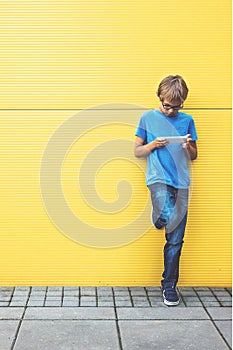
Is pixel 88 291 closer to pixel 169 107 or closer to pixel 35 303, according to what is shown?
pixel 35 303

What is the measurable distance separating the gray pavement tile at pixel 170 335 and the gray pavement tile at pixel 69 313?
8.4 inches

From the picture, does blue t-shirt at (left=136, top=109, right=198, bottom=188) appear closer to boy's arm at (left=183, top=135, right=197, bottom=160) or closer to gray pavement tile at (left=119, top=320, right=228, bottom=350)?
boy's arm at (left=183, top=135, right=197, bottom=160)

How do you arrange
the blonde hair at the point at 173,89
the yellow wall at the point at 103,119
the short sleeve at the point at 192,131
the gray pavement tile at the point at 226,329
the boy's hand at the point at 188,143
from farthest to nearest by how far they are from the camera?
1. the yellow wall at the point at 103,119
2. the short sleeve at the point at 192,131
3. the boy's hand at the point at 188,143
4. the blonde hair at the point at 173,89
5. the gray pavement tile at the point at 226,329

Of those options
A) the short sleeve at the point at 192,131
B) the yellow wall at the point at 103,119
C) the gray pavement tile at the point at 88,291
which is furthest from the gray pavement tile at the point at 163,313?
the short sleeve at the point at 192,131

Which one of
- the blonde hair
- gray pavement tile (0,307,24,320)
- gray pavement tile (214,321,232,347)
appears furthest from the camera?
the blonde hair

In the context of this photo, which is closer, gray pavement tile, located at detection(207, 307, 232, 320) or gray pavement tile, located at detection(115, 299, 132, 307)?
gray pavement tile, located at detection(207, 307, 232, 320)

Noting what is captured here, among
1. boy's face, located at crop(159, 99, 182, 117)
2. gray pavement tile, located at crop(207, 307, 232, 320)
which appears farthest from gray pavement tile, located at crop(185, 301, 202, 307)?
boy's face, located at crop(159, 99, 182, 117)

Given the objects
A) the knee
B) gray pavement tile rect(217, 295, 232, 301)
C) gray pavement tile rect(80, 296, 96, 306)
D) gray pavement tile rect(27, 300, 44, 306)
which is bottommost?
gray pavement tile rect(217, 295, 232, 301)

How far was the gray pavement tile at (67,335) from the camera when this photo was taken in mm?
3877

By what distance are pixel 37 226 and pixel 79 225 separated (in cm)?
37

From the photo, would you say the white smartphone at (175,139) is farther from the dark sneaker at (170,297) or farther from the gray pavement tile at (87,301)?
the gray pavement tile at (87,301)

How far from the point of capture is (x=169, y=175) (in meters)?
4.80

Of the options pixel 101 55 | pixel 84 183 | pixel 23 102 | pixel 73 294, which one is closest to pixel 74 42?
pixel 101 55

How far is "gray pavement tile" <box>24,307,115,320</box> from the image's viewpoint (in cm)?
438
